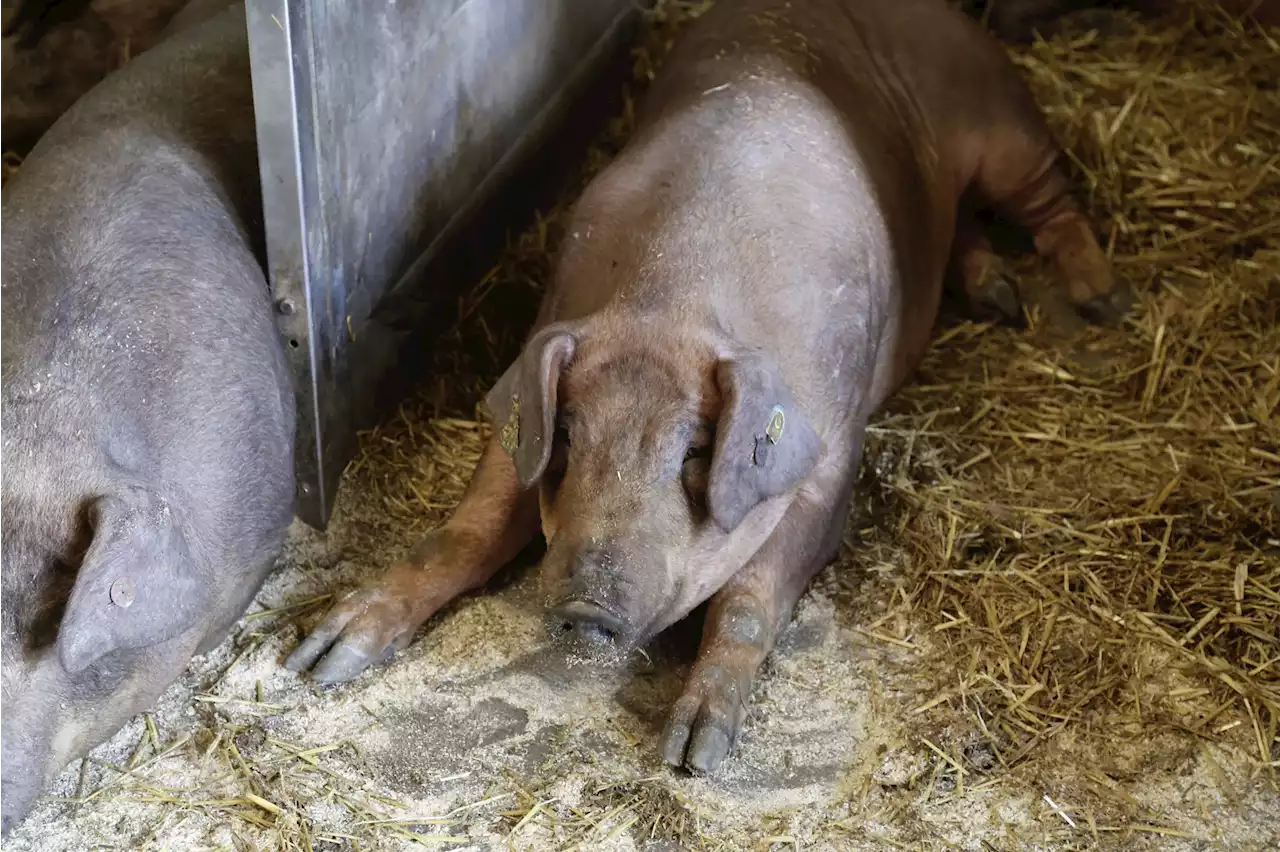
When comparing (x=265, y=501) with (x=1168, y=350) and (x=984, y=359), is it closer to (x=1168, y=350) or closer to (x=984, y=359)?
(x=984, y=359)

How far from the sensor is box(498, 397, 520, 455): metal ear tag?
12.7ft

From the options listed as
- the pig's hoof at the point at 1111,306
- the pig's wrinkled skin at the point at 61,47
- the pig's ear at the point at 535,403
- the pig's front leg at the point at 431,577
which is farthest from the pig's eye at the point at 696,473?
the pig's wrinkled skin at the point at 61,47

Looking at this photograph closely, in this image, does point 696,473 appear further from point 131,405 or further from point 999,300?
point 999,300

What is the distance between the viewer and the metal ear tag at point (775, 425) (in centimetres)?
374

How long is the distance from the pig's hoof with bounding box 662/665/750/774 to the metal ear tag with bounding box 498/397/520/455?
79cm

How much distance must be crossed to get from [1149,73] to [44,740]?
17.3 feet

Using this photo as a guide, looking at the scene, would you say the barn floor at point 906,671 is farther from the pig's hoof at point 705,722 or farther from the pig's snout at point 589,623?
the pig's snout at point 589,623

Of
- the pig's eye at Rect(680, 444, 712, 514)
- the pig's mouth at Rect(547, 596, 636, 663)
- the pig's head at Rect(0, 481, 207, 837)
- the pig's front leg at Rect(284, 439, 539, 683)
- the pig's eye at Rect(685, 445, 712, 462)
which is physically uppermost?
the pig's head at Rect(0, 481, 207, 837)

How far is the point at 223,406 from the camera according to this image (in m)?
4.00

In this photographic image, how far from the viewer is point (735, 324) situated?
13.4 ft

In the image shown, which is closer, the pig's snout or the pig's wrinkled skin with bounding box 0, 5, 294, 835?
the pig's wrinkled skin with bounding box 0, 5, 294, 835

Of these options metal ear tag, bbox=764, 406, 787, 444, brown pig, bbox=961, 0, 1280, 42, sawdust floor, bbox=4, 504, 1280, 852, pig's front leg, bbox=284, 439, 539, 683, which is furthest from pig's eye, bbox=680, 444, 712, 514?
brown pig, bbox=961, 0, 1280, 42

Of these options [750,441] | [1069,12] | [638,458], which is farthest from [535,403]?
[1069,12]

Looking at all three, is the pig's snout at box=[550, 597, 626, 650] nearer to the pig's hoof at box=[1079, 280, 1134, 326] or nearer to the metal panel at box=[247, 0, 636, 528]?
the metal panel at box=[247, 0, 636, 528]
